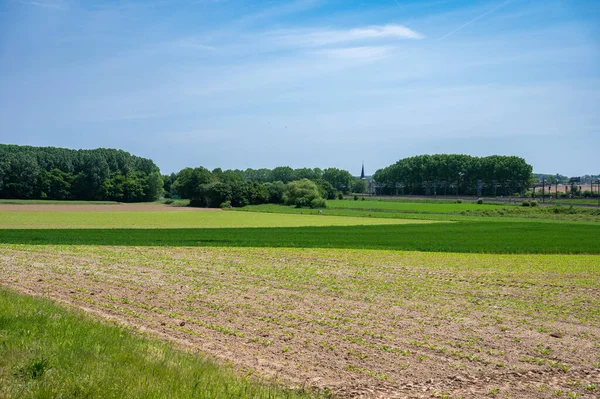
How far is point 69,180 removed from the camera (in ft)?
443

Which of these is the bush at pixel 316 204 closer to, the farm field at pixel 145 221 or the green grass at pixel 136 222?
the farm field at pixel 145 221

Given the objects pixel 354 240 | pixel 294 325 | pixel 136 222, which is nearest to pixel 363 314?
pixel 294 325

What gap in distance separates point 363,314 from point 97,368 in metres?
10.0

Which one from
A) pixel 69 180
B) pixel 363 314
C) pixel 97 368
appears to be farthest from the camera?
pixel 69 180

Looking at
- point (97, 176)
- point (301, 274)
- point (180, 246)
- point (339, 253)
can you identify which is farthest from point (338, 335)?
point (97, 176)

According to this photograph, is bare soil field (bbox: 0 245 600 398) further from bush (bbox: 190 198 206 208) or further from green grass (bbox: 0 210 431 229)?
bush (bbox: 190 198 206 208)

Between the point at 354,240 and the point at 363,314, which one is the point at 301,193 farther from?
the point at 363,314

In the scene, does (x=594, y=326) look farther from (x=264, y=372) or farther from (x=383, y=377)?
(x=264, y=372)

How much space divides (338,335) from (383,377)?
10.6ft

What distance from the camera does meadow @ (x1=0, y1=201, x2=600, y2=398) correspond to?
905cm

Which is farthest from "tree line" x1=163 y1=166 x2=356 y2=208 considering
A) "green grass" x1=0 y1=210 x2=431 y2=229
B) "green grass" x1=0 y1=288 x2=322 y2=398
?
"green grass" x1=0 y1=288 x2=322 y2=398

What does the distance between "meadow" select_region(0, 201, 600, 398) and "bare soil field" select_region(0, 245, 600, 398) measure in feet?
0.22

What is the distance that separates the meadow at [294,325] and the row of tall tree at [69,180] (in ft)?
345

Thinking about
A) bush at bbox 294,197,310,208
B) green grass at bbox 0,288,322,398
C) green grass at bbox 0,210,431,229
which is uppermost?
bush at bbox 294,197,310,208
